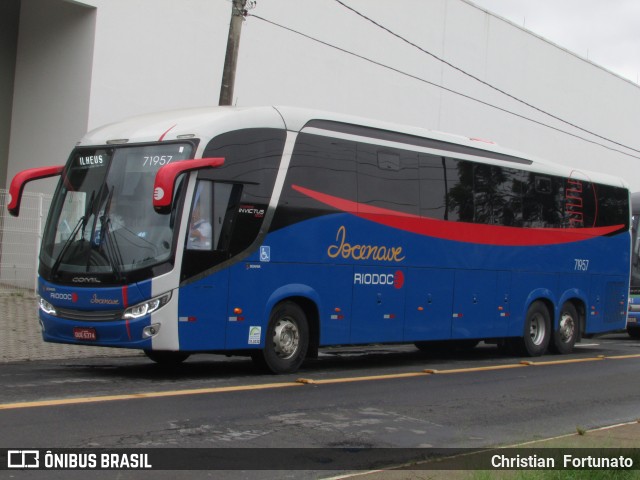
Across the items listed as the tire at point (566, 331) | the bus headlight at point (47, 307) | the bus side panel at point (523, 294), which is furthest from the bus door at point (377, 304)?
the tire at point (566, 331)

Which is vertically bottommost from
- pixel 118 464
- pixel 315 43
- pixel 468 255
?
pixel 118 464

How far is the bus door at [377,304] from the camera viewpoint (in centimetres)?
1354

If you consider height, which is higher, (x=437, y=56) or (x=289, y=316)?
(x=437, y=56)

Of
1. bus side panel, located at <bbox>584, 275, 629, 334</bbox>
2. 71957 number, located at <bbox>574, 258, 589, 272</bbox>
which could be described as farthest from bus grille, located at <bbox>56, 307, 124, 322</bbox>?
bus side panel, located at <bbox>584, 275, 629, 334</bbox>

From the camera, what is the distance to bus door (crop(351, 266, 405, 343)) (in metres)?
13.5

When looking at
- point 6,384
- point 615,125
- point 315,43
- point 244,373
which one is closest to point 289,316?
point 244,373

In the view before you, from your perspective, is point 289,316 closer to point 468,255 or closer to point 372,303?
point 372,303

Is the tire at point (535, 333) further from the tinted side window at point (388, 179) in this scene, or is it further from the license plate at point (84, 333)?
the license plate at point (84, 333)

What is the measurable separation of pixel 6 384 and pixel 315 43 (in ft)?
59.4

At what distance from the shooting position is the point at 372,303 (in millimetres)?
13781

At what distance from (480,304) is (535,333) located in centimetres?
230

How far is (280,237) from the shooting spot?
40.2 feet

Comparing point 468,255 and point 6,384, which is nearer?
point 6,384

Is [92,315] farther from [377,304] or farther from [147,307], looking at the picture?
[377,304]
